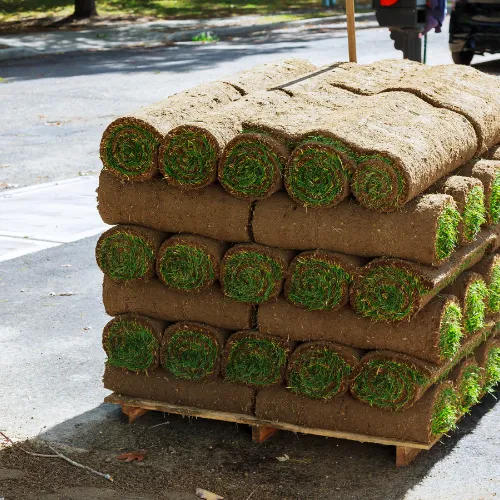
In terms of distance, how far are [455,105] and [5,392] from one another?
3.07 m

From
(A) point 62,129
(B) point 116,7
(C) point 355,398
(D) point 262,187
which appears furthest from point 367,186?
(B) point 116,7

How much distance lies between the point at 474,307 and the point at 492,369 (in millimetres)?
656

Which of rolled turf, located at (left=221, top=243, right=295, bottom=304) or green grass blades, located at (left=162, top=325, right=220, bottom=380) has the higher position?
rolled turf, located at (left=221, top=243, right=295, bottom=304)

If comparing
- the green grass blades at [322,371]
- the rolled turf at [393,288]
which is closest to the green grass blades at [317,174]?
the rolled turf at [393,288]

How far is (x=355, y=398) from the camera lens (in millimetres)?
5086

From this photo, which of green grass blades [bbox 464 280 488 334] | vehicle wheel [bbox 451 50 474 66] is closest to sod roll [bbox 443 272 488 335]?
green grass blades [bbox 464 280 488 334]

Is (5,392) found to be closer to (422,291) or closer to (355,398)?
(355,398)

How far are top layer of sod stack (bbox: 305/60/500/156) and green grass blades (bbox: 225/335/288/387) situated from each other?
1622 millimetres

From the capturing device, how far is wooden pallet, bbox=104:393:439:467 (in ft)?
16.5

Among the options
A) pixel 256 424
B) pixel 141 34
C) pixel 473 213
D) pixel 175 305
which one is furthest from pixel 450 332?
pixel 141 34

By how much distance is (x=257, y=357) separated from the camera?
5.18 m

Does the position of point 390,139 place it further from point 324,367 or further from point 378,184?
point 324,367

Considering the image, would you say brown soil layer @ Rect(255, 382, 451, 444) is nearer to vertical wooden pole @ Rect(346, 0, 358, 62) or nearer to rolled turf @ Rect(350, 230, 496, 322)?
rolled turf @ Rect(350, 230, 496, 322)

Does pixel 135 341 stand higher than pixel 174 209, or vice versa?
pixel 174 209
